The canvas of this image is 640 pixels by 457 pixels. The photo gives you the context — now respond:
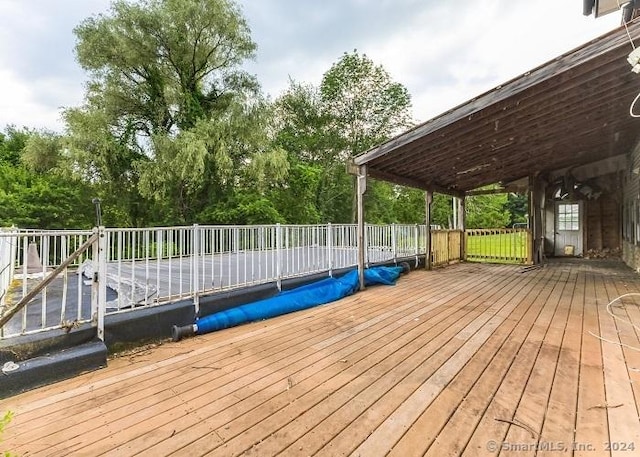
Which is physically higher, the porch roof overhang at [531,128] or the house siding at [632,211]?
the porch roof overhang at [531,128]

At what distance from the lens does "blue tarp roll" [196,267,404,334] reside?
3.60 metres

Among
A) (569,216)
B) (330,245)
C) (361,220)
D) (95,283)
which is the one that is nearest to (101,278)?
(95,283)

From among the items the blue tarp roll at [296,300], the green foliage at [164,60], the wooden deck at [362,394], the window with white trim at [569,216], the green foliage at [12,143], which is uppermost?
the green foliage at [164,60]

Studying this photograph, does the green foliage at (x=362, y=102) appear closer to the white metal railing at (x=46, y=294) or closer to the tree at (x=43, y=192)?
the tree at (x=43, y=192)

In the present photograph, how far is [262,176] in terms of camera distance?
12.5 metres

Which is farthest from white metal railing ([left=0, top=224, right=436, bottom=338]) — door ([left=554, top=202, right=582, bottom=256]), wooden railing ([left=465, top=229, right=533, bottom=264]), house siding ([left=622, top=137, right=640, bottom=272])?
door ([left=554, top=202, right=582, bottom=256])

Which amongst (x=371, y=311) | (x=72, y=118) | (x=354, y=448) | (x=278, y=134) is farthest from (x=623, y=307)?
(x=278, y=134)

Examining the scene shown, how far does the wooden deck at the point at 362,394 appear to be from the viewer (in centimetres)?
160

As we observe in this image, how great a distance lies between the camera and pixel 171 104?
12953 millimetres

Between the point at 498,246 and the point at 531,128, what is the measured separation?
4802 millimetres

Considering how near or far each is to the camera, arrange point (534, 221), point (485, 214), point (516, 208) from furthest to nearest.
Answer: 1. point (516, 208)
2. point (485, 214)
3. point (534, 221)

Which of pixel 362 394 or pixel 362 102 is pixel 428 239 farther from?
pixel 362 102

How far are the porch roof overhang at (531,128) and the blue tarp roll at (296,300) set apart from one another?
2.13 meters

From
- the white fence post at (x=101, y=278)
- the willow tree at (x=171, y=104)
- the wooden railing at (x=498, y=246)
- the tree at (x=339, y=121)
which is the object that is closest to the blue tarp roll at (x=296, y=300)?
the white fence post at (x=101, y=278)
